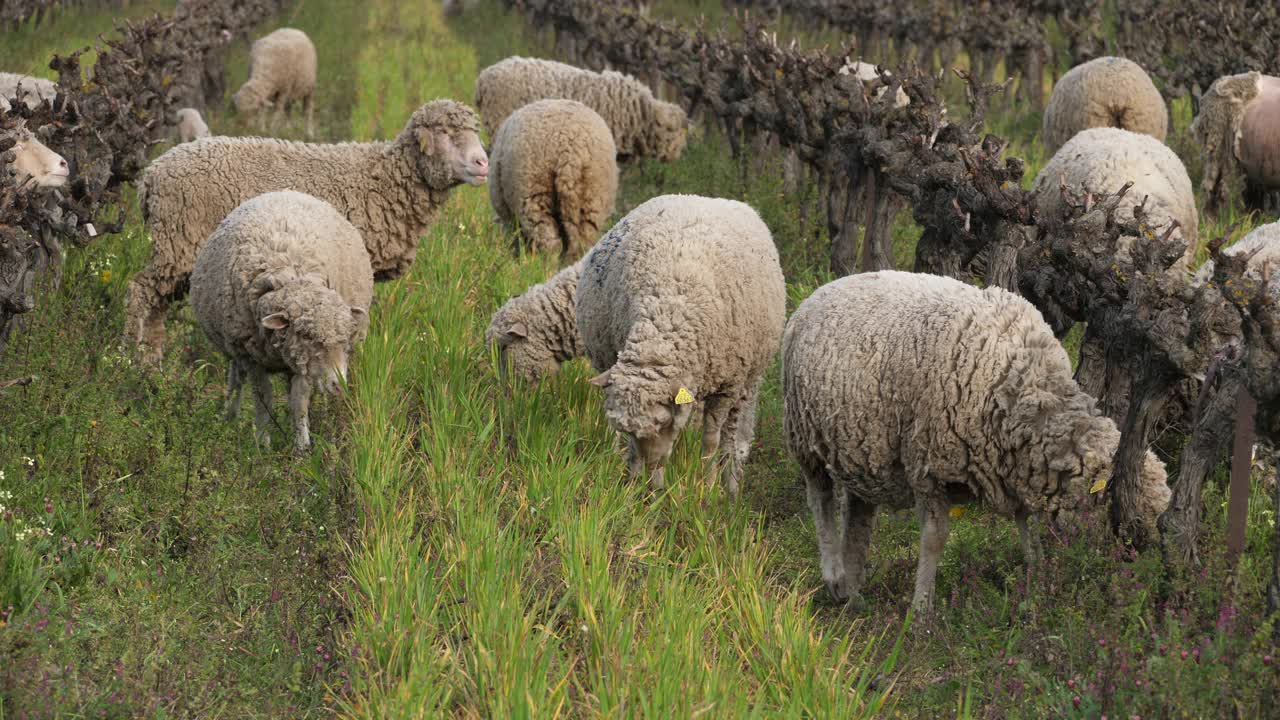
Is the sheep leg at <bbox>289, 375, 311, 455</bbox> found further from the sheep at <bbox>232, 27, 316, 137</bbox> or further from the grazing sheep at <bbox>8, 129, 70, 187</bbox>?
the sheep at <bbox>232, 27, 316, 137</bbox>

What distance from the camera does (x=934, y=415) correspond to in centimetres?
511

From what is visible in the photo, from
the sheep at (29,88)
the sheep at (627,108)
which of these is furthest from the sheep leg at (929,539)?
the sheep at (627,108)

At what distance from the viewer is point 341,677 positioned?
4410 millimetres

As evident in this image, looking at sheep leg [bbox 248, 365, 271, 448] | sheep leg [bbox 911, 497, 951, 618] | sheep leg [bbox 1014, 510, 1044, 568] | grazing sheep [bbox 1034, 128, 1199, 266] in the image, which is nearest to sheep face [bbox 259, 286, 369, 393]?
sheep leg [bbox 248, 365, 271, 448]

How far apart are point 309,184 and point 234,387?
165 centimetres

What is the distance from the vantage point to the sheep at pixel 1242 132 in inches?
451

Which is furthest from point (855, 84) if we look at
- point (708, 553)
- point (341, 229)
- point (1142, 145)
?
point (708, 553)

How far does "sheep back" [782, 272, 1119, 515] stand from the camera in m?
5.00

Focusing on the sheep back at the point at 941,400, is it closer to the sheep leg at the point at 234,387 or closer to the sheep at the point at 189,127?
the sheep leg at the point at 234,387

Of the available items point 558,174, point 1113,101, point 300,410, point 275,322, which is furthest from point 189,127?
point 1113,101

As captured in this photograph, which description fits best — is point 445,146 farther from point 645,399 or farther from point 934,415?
point 934,415

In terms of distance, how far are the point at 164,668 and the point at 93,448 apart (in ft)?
6.54

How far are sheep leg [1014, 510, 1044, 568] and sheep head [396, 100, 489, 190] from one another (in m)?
4.52

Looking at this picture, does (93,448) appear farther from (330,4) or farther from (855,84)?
(330,4)
